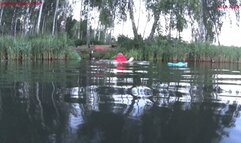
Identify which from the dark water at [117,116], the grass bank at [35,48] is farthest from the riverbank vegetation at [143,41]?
the dark water at [117,116]

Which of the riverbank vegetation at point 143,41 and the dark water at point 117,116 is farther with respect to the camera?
the riverbank vegetation at point 143,41

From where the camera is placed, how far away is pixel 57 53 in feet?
70.6

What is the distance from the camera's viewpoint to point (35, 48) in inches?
814

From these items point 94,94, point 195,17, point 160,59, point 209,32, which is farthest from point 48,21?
point 94,94

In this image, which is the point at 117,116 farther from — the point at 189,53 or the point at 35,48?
the point at 189,53

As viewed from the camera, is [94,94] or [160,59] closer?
[94,94]

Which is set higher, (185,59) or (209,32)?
(209,32)

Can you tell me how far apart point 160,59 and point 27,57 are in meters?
8.96

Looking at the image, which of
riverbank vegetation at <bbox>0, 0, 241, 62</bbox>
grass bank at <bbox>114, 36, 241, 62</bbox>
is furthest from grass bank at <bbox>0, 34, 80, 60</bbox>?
grass bank at <bbox>114, 36, 241, 62</bbox>

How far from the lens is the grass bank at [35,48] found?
19.8 meters

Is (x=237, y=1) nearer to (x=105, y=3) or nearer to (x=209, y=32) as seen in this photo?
(x=209, y=32)

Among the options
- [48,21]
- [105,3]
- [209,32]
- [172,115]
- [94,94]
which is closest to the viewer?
[172,115]

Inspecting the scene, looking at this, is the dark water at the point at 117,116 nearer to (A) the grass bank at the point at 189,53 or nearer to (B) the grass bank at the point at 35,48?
(B) the grass bank at the point at 35,48

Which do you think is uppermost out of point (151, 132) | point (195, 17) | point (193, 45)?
point (195, 17)
